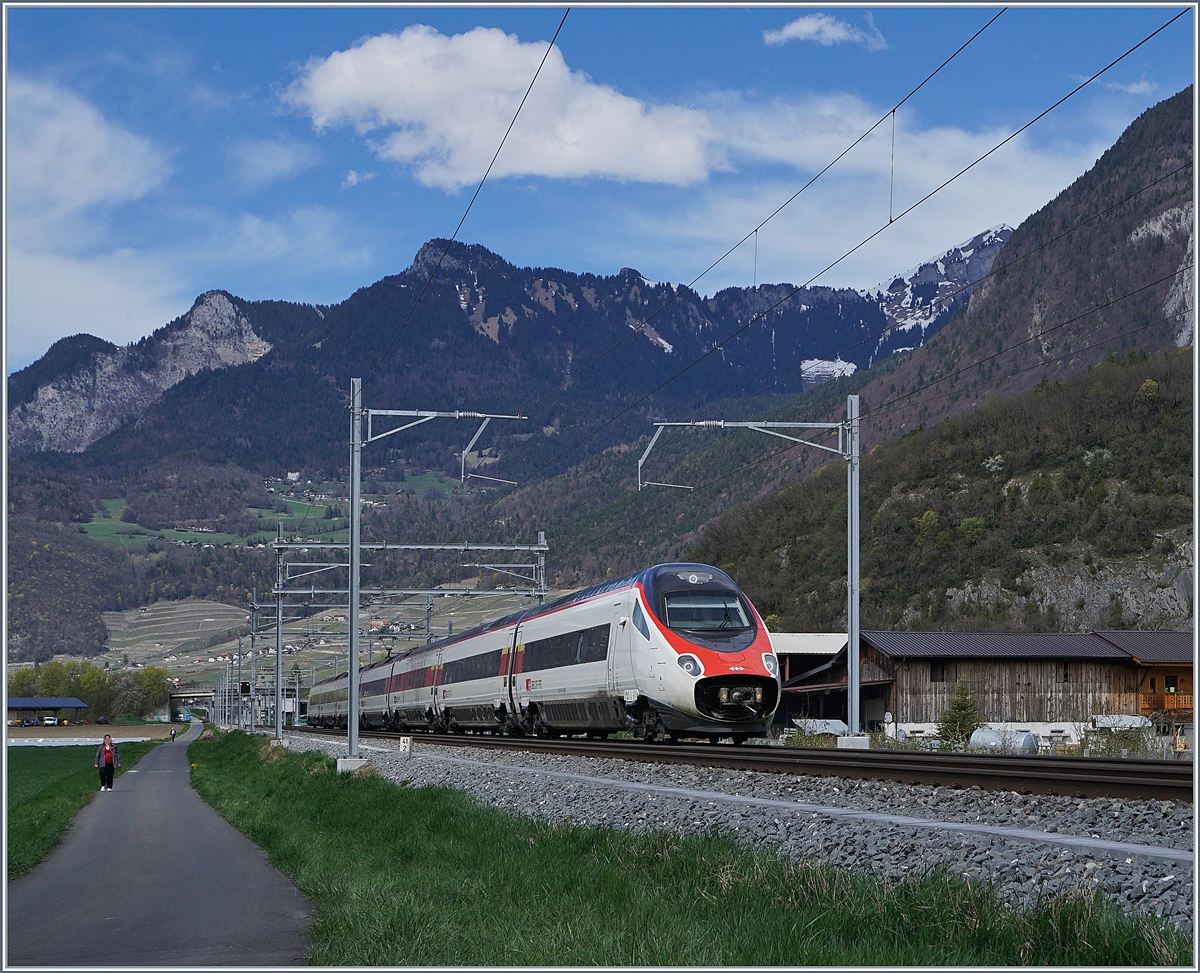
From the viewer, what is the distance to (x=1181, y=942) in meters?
7.25

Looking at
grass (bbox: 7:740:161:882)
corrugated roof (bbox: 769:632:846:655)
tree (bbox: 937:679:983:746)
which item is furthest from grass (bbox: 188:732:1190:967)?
corrugated roof (bbox: 769:632:846:655)

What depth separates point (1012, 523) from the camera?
101312 millimetres

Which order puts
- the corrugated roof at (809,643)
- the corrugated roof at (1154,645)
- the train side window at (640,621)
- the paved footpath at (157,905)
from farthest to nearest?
the corrugated roof at (809,643)
the corrugated roof at (1154,645)
the train side window at (640,621)
the paved footpath at (157,905)

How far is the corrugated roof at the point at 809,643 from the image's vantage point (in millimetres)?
59500

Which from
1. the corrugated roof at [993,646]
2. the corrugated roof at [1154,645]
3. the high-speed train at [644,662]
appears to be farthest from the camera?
the corrugated roof at [993,646]

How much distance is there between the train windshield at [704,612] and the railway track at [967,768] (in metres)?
2.39

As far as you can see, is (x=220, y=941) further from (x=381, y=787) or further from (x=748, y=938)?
(x=381, y=787)

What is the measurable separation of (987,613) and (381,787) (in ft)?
253

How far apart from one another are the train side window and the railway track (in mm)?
2206

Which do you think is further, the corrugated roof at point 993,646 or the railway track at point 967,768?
the corrugated roof at point 993,646

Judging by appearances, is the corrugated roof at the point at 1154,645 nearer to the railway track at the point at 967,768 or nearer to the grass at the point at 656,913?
the railway track at the point at 967,768

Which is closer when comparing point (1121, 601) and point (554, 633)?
point (554, 633)

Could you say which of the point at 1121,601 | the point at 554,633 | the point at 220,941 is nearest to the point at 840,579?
the point at 1121,601

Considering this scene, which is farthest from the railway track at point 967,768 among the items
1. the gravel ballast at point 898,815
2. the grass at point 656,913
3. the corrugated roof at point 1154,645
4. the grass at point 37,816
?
the corrugated roof at point 1154,645
